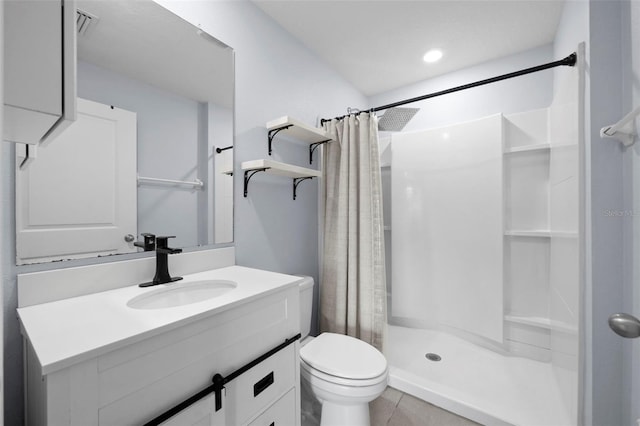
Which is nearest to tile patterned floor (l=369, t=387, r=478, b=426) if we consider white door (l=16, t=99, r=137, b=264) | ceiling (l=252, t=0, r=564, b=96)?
white door (l=16, t=99, r=137, b=264)

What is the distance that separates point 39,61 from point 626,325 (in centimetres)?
136

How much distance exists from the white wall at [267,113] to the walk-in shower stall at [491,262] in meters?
0.91

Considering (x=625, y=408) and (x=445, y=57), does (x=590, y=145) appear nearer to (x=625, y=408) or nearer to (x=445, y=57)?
(x=625, y=408)

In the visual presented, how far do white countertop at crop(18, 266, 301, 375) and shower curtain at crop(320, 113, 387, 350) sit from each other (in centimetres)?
86

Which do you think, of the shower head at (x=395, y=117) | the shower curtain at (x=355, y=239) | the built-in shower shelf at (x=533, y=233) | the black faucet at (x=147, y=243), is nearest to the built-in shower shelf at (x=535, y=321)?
the built-in shower shelf at (x=533, y=233)

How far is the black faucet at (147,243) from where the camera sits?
1.14m

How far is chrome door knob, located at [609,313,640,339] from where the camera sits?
632 millimetres

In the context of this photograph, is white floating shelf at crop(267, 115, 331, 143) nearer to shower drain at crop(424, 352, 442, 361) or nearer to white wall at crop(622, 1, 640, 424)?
white wall at crop(622, 1, 640, 424)

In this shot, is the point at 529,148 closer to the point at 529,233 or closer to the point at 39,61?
the point at 529,233

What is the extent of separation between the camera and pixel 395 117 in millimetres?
2039

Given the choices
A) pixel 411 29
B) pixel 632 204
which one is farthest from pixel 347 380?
pixel 411 29

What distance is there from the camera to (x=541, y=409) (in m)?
1.50

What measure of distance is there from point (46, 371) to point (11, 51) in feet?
1.99

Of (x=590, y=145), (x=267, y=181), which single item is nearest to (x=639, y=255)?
(x=590, y=145)
